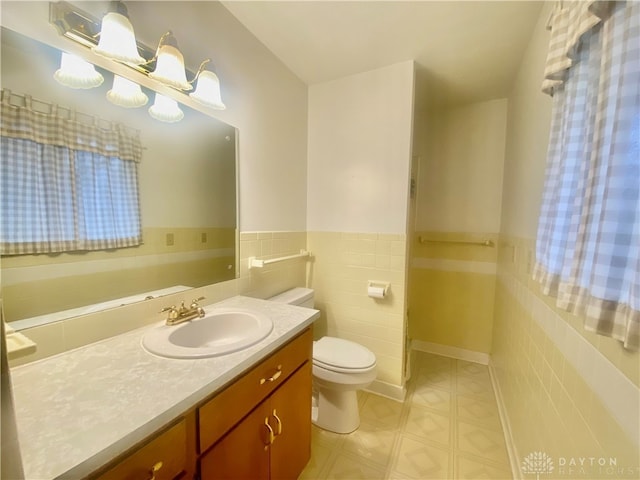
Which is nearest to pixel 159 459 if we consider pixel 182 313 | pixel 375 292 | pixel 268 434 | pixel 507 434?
pixel 268 434

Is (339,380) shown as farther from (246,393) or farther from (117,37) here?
(117,37)

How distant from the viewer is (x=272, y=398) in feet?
3.13

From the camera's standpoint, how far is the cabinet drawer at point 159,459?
0.52 m

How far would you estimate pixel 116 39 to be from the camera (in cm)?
85

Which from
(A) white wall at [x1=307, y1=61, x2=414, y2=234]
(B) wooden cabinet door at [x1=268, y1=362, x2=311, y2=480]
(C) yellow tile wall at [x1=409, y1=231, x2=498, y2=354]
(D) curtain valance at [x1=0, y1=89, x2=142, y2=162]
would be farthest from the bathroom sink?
(C) yellow tile wall at [x1=409, y1=231, x2=498, y2=354]

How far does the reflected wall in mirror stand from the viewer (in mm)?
754

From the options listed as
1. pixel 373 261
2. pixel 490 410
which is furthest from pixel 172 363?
pixel 490 410

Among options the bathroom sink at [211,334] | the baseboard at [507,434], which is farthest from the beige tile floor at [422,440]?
the bathroom sink at [211,334]

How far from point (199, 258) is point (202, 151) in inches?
21.5

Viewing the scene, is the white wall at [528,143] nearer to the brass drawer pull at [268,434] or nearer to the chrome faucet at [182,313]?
the brass drawer pull at [268,434]

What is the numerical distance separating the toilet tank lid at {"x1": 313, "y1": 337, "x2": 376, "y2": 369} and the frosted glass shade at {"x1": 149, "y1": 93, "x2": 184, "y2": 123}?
1.47 m

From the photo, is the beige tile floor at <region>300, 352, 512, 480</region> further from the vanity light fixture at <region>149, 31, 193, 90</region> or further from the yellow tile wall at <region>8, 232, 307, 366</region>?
the vanity light fixture at <region>149, 31, 193, 90</region>

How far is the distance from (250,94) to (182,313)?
1.29 metres

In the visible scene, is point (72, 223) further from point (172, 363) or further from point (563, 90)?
point (563, 90)
